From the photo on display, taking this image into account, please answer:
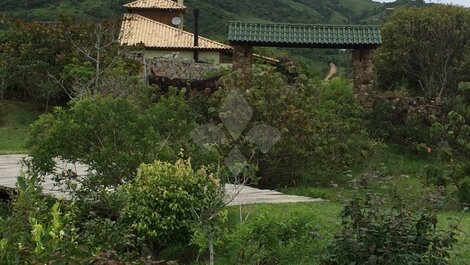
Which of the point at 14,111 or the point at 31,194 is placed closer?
the point at 31,194

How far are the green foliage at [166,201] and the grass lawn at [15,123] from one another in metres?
9.89

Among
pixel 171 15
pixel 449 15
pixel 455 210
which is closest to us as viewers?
pixel 455 210

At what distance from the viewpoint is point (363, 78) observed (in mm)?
14539

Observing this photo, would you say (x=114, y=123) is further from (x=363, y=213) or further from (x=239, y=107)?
(x=239, y=107)

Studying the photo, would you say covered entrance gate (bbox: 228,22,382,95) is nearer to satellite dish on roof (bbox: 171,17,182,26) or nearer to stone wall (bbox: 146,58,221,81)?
stone wall (bbox: 146,58,221,81)

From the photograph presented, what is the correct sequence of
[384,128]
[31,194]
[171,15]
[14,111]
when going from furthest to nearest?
[171,15] < [14,111] < [384,128] < [31,194]

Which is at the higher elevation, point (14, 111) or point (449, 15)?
point (449, 15)

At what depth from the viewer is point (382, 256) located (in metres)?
4.77

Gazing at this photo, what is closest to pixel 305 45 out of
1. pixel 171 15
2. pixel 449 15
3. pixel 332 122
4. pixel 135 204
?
pixel 332 122

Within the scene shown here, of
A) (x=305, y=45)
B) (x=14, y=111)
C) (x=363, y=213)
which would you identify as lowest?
(x=14, y=111)

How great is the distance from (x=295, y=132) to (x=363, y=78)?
4.50 metres

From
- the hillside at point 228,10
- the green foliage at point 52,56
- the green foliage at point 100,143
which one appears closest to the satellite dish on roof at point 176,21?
the hillside at point 228,10

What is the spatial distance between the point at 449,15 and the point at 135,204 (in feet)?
69.3

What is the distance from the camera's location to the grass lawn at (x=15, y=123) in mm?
16453
